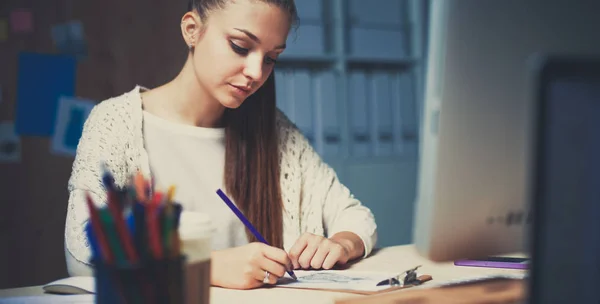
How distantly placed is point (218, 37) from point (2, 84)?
1070 millimetres

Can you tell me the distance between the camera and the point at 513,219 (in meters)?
0.63

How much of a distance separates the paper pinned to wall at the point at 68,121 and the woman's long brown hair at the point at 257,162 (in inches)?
31.9

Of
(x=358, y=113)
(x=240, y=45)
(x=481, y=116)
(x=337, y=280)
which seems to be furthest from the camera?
(x=358, y=113)

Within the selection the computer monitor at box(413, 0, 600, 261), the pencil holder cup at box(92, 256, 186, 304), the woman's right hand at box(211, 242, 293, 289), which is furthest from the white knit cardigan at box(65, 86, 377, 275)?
the computer monitor at box(413, 0, 600, 261)

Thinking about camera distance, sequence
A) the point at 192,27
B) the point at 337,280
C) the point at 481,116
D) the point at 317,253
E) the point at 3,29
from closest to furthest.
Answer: the point at 481,116 → the point at 337,280 → the point at 317,253 → the point at 192,27 → the point at 3,29

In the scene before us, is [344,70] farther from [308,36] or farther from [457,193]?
[457,193]

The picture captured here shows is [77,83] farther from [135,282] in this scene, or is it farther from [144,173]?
[135,282]

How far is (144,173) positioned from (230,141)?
0.24 m

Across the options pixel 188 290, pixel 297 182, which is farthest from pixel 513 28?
pixel 297 182

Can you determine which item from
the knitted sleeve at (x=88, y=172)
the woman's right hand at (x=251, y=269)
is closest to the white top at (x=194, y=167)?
the knitted sleeve at (x=88, y=172)

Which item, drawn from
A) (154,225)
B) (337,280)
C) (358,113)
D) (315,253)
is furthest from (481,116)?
(358,113)

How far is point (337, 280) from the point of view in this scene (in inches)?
37.6

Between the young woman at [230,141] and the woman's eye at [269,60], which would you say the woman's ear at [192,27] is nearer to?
the young woman at [230,141]

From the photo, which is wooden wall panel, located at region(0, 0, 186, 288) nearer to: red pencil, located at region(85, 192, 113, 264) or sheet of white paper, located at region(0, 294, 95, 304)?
sheet of white paper, located at region(0, 294, 95, 304)
